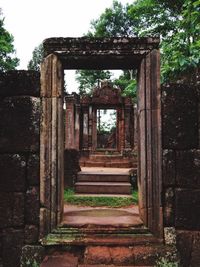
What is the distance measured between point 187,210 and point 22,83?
2.69m

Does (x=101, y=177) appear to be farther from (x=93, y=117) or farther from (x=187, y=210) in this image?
(x=93, y=117)

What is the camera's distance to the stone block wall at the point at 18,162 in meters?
4.17

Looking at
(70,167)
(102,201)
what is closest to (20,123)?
(102,201)

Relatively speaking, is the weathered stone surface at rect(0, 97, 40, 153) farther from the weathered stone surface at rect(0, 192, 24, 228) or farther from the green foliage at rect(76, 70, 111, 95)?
the green foliage at rect(76, 70, 111, 95)

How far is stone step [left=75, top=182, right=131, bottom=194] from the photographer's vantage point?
837cm

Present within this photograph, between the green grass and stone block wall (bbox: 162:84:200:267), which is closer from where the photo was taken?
stone block wall (bbox: 162:84:200:267)

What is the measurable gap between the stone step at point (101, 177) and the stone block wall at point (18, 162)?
16.2 feet

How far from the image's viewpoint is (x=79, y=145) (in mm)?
16047

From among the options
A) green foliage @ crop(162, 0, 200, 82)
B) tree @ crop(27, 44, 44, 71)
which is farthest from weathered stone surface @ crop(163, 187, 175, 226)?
tree @ crop(27, 44, 44, 71)

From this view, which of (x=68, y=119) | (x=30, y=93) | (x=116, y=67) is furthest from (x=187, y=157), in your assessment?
(x=68, y=119)

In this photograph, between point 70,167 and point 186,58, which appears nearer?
point 186,58

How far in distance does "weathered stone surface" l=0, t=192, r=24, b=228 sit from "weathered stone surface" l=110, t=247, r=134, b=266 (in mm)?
1223

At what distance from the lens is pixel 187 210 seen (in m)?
4.20

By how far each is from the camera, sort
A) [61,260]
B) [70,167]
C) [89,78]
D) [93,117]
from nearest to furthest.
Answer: [61,260] < [70,167] < [93,117] < [89,78]
